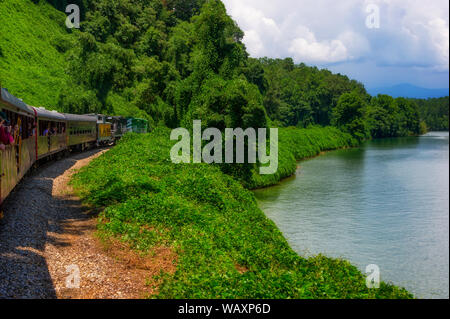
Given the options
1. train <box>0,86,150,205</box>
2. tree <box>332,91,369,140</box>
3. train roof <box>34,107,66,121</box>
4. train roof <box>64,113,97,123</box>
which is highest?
tree <box>332,91,369,140</box>

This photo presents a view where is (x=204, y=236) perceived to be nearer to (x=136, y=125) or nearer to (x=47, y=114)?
(x=47, y=114)

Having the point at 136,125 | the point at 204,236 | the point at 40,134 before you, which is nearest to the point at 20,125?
the point at 40,134

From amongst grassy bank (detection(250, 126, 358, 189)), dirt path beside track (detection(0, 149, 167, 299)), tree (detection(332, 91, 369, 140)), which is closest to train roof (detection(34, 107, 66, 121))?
dirt path beside track (detection(0, 149, 167, 299))

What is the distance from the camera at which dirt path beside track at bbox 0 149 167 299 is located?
351 inches

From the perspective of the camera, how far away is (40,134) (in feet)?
77.4

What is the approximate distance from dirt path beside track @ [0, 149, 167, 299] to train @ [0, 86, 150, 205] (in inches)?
42.8

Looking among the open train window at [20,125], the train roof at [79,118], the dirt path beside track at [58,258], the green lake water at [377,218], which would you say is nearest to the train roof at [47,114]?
the train roof at [79,118]

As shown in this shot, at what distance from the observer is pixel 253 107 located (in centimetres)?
3181

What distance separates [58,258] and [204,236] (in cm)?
504

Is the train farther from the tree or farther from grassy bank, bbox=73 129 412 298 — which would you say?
the tree

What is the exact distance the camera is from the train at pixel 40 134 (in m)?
13.2

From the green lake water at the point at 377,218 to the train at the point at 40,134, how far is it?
1511cm
